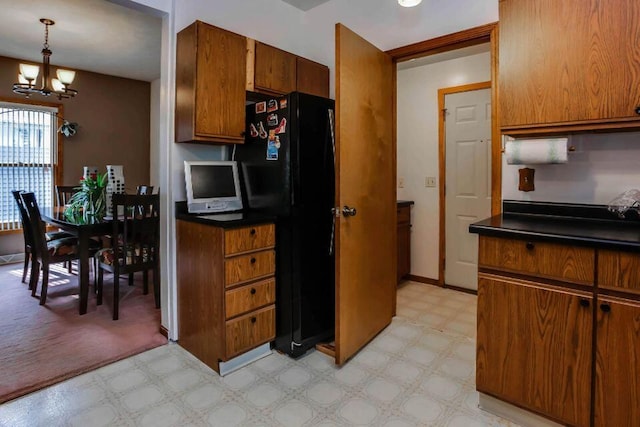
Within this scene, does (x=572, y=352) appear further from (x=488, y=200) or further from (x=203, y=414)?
(x=488, y=200)

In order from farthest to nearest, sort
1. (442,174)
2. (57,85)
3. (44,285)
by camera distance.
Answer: (57,85), (442,174), (44,285)

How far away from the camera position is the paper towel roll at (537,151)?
5.81 ft

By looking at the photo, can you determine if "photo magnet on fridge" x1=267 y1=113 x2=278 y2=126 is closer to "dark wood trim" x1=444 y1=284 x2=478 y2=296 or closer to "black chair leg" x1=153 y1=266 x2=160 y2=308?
"black chair leg" x1=153 y1=266 x2=160 y2=308

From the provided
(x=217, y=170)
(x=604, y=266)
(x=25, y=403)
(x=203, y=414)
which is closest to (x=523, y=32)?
(x=604, y=266)

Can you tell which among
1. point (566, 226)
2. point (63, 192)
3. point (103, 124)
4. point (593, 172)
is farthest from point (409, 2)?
point (103, 124)

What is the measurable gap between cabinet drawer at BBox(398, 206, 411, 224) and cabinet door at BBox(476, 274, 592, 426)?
205 cm

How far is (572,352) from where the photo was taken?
1.46m

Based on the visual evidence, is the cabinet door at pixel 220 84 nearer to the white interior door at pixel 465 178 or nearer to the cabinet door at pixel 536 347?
the cabinet door at pixel 536 347

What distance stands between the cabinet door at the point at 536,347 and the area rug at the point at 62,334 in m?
2.05

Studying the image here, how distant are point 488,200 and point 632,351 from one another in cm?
225

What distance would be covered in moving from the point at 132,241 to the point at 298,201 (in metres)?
1.65

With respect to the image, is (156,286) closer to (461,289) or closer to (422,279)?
(422,279)

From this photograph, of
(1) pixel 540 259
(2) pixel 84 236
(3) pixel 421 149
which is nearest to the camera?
(1) pixel 540 259

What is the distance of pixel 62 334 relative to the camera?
102 inches
